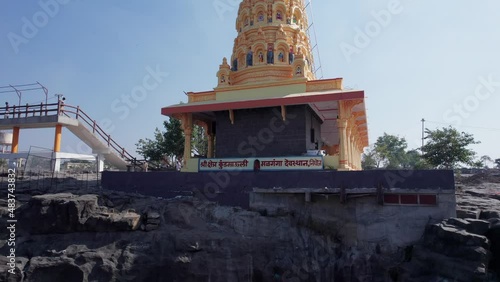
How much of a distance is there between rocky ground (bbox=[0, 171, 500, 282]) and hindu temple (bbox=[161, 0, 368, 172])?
10.7 feet

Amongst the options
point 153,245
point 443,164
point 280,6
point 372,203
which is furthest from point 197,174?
point 443,164

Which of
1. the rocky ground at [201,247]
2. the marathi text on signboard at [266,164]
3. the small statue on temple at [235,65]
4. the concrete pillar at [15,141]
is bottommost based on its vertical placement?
the rocky ground at [201,247]

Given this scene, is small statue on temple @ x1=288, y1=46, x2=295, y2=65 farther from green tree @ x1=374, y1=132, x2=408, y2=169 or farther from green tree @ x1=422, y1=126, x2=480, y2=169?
green tree @ x1=374, y1=132, x2=408, y2=169

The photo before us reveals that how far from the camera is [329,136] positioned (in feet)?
78.5

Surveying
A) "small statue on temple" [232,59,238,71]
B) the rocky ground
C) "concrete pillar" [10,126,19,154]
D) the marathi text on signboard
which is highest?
"small statue on temple" [232,59,238,71]

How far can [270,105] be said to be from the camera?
47.5 ft

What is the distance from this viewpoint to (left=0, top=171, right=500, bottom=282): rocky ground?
1009 centimetres

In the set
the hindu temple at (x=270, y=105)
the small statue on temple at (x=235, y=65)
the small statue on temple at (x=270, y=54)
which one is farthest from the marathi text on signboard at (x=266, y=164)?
the small statue on temple at (x=235, y=65)

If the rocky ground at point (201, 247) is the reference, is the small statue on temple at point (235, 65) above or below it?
above

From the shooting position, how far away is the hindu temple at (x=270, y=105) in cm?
1416

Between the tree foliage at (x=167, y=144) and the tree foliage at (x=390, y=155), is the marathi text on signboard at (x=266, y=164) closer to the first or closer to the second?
the tree foliage at (x=167, y=144)

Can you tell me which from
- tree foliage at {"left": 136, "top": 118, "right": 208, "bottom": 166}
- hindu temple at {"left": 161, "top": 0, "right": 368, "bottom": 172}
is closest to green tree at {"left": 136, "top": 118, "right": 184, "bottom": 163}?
tree foliage at {"left": 136, "top": 118, "right": 208, "bottom": 166}

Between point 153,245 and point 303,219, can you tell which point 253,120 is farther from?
point 153,245

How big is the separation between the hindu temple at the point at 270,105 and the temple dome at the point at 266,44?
54 mm
